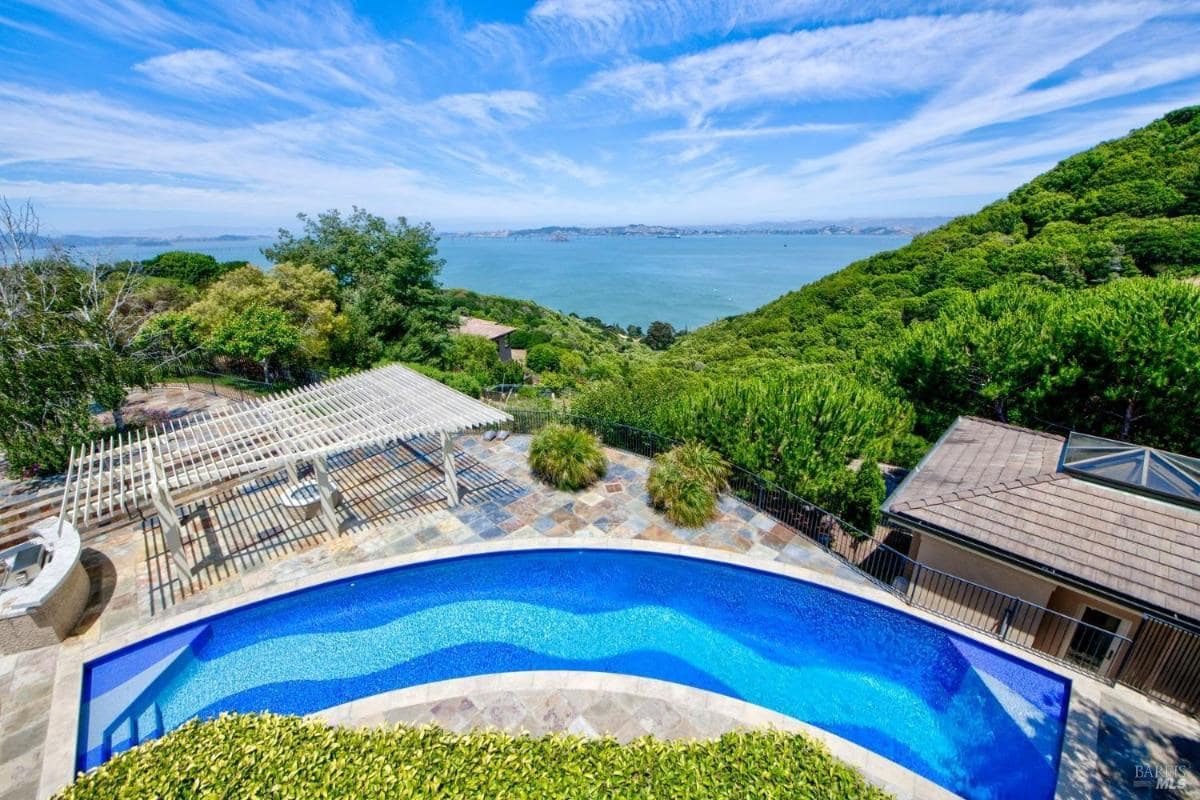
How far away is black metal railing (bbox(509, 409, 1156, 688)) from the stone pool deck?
16.0 inches

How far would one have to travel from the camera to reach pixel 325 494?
10422mm

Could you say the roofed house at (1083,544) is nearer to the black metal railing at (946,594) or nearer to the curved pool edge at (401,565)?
the black metal railing at (946,594)

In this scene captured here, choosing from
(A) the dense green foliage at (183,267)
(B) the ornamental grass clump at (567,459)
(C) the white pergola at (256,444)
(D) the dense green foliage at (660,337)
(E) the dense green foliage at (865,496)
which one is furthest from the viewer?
(D) the dense green foliage at (660,337)

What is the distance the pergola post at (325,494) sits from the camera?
10164 millimetres

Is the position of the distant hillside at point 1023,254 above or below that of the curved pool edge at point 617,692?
above

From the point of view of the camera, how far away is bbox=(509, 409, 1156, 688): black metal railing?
7.69m

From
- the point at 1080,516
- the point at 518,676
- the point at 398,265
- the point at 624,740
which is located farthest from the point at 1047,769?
the point at 398,265

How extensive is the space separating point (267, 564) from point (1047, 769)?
13.7 meters

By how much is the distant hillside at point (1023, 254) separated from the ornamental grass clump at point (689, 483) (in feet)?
58.5

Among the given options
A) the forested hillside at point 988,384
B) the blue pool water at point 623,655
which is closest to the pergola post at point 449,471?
the blue pool water at point 623,655

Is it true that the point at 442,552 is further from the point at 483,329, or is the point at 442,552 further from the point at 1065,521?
the point at 483,329

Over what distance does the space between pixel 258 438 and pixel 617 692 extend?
33.0 feet

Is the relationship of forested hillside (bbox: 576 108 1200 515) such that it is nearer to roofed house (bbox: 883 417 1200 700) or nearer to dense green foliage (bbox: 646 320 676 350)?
roofed house (bbox: 883 417 1200 700)

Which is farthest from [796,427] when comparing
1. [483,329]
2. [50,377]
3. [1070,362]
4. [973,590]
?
[483,329]
